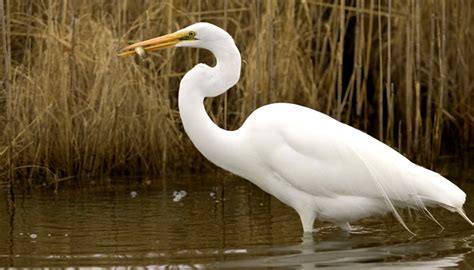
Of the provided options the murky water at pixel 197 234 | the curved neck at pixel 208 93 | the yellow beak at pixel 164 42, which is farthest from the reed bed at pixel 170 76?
the yellow beak at pixel 164 42

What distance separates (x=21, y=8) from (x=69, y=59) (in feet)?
3.77

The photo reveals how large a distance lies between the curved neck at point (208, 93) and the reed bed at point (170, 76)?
4.52 ft

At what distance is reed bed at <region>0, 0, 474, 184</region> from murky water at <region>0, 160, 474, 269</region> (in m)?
0.34

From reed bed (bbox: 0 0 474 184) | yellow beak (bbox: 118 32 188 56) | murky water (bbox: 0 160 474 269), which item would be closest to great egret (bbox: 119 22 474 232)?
yellow beak (bbox: 118 32 188 56)

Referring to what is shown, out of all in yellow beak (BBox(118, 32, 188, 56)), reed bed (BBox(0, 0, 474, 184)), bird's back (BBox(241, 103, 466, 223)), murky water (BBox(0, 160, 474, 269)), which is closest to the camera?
murky water (BBox(0, 160, 474, 269))

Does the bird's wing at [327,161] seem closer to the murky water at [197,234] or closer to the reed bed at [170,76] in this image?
the murky water at [197,234]

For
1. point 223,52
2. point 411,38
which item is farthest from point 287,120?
point 411,38

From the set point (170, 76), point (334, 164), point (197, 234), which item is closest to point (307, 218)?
point (334, 164)

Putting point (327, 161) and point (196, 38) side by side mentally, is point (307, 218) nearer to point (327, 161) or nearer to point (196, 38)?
point (327, 161)

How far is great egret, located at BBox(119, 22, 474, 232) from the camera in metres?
5.85

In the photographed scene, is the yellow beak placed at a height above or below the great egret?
above

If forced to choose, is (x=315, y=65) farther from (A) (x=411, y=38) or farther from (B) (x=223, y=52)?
(B) (x=223, y=52)

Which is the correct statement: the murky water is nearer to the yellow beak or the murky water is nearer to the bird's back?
the bird's back

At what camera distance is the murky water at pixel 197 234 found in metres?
5.55
